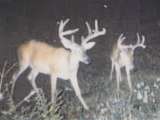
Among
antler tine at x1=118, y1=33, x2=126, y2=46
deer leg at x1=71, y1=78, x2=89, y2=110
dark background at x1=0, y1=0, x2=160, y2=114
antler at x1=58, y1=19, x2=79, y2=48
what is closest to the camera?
dark background at x1=0, y1=0, x2=160, y2=114

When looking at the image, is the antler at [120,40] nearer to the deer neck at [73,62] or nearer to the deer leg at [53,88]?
the deer neck at [73,62]

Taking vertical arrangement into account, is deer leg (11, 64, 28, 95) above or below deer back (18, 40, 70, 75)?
below

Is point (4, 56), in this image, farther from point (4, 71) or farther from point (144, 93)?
point (144, 93)

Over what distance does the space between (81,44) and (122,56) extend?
571 mm

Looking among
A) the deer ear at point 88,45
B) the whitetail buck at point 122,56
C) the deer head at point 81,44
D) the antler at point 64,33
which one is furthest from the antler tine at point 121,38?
the antler at point 64,33

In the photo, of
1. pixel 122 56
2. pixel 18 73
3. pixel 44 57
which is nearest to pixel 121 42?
pixel 122 56

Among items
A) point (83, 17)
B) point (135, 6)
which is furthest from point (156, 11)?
point (83, 17)

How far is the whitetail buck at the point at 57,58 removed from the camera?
8234mm

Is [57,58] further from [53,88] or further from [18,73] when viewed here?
[18,73]

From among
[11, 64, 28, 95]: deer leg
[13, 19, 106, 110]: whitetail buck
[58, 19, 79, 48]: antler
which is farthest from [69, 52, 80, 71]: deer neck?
[11, 64, 28, 95]: deer leg

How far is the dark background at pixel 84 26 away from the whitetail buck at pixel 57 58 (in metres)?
0.06

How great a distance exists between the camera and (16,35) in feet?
26.9

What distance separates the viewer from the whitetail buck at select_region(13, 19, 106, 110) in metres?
8.23

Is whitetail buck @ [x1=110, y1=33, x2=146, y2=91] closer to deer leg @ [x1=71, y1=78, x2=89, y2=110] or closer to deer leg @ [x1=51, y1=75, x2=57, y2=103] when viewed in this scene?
deer leg @ [x1=71, y1=78, x2=89, y2=110]
